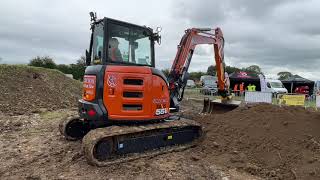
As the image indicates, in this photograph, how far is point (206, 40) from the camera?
1179 cm

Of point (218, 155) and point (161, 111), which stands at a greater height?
point (161, 111)

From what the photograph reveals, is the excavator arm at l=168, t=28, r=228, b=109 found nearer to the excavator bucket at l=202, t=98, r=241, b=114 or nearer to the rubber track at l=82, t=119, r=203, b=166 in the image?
the rubber track at l=82, t=119, r=203, b=166

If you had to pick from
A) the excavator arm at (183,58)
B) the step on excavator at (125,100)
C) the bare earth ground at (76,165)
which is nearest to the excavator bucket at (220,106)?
the excavator arm at (183,58)

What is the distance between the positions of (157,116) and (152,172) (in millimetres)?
1563

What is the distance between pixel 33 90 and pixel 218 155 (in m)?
12.9

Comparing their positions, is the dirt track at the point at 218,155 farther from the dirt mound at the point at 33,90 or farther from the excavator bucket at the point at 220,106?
the dirt mound at the point at 33,90

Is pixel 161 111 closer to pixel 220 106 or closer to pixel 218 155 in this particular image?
pixel 218 155

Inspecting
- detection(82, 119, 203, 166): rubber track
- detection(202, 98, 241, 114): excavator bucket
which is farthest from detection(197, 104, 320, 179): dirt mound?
detection(202, 98, 241, 114): excavator bucket

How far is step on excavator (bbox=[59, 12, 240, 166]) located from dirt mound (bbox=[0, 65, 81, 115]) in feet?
27.1

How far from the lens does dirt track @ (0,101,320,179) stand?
285 inches

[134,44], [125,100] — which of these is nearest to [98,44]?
[134,44]

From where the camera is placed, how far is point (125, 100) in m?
8.05

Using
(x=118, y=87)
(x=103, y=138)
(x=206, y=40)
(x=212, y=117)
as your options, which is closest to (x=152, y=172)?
(x=103, y=138)

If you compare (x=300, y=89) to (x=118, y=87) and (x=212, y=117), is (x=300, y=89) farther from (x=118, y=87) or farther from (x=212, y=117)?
(x=118, y=87)
